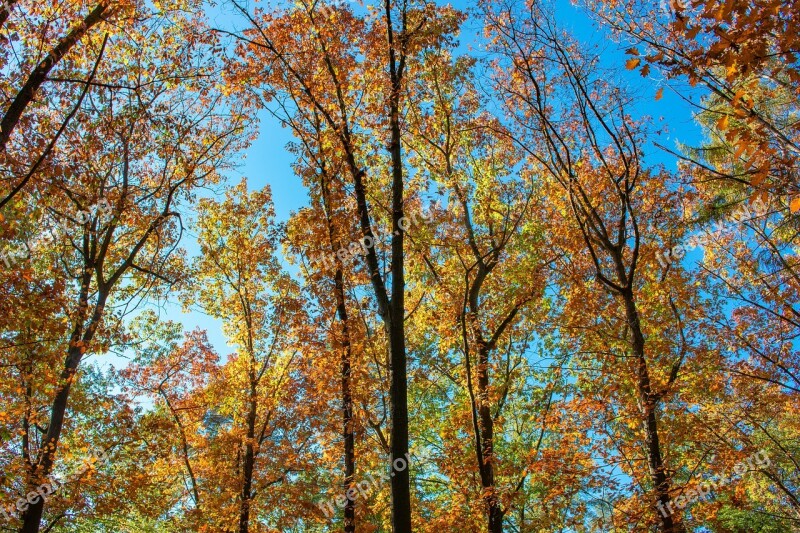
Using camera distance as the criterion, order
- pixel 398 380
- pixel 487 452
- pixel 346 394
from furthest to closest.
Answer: pixel 346 394
pixel 487 452
pixel 398 380

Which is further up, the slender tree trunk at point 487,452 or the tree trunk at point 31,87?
the tree trunk at point 31,87

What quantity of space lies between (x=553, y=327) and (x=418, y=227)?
4.65 m

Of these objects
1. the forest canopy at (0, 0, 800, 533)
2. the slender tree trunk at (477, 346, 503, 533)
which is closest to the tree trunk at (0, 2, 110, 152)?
the forest canopy at (0, 0, 800, 533)

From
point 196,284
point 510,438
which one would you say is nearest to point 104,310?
point 196,284

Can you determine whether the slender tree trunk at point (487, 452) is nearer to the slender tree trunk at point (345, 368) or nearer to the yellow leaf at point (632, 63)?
the slender tree trunk at point (345, 368)

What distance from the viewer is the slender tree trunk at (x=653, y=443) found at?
8.38 meters

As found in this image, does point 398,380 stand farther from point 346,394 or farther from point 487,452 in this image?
point 346,394

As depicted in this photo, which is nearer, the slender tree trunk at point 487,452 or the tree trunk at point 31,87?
the tree trunk at point 31,87

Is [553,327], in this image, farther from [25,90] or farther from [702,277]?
[25,90]

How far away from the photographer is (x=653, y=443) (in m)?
9.02

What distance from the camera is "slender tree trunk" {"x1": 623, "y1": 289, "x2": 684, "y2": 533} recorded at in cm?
838

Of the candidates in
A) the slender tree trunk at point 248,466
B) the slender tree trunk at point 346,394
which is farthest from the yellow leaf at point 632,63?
the slender tree trunk at point 248,466

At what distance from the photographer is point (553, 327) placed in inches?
551

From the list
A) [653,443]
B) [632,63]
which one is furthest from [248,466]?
[632,63]
